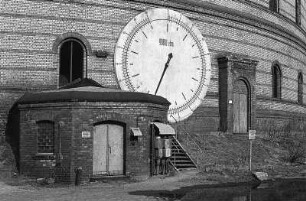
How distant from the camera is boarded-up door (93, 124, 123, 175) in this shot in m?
17.2

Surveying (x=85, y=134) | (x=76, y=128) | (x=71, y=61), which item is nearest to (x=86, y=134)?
(x=85, y=134)

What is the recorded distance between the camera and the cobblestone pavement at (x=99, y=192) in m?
13.2

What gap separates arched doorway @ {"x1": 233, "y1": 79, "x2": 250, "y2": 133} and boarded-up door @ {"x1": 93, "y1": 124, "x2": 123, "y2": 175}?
10.3m

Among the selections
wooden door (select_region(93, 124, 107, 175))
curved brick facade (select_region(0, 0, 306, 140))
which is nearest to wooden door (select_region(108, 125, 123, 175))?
wooden door (select_region(93, 124, 107, 175))

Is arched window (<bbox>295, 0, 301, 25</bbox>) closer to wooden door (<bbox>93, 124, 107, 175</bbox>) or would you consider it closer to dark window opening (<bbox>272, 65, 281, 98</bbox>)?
dark window opening (<bbox>272, 65, 281, 98</bbox>)

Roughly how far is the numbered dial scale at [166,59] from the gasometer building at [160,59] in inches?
1.9

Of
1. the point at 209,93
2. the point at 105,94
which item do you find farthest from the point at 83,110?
the point at 209,93

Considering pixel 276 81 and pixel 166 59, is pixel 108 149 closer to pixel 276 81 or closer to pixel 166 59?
pixel 166 59

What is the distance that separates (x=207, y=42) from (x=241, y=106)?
14.0 feet

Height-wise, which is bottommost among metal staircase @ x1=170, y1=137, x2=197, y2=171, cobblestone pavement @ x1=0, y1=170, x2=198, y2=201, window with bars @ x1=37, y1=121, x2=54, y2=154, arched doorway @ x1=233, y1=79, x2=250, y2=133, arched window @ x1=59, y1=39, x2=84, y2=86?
cobblestone pavement @ x1=0, y1=170, x2=198, y2=201

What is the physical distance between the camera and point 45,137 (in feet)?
56.6

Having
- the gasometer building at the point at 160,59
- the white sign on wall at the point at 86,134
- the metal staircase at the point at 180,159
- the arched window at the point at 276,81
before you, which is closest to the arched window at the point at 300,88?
the gasometer building at the point at 160,59

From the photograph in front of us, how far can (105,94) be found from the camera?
17.2m

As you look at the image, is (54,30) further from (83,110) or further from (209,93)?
(209,93)
